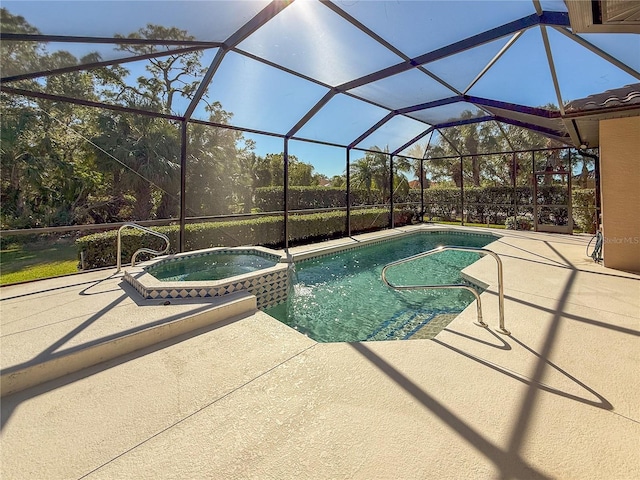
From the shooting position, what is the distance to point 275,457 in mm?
1489

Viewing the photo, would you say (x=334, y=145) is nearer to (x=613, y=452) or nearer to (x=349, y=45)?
(x=349, y=45)

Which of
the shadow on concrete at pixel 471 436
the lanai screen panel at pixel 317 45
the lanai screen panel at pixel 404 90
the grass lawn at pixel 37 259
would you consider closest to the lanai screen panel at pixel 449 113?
the lanai screen panel at pixel 404 90

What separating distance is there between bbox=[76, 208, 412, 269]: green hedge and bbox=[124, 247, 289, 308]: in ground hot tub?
1.46 metres

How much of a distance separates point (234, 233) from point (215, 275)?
3.40m

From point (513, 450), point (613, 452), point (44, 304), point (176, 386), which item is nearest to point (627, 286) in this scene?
point (613, 452)

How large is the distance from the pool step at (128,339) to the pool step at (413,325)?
1.65m

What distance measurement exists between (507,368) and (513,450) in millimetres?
845

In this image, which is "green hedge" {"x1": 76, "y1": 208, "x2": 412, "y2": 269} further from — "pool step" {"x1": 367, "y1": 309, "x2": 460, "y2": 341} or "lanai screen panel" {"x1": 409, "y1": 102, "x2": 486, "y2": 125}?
"pool step" {"x1": 367, "y1": 309, "x2": 460, "y2": 341}

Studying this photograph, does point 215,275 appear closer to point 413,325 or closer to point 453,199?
point 413,325

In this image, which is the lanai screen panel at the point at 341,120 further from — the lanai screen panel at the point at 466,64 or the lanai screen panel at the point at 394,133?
the lanai screen panel at the point at 466,64

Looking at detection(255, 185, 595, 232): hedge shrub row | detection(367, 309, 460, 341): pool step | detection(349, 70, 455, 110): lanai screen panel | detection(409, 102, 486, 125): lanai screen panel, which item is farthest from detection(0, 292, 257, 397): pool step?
detection(255, 185, 595, 232): hedge shrub row

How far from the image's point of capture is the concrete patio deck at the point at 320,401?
1.45 metres

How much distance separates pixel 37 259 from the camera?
908 cm

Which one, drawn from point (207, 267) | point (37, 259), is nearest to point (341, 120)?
point (207, 267)
